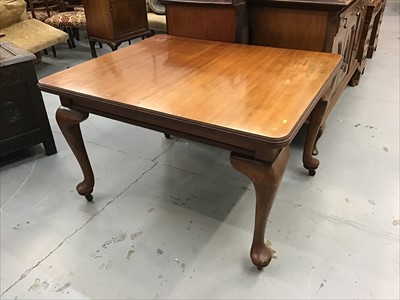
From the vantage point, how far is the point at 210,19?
1760mm

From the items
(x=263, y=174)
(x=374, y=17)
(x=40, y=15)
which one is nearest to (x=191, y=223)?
(x=263, y=174)

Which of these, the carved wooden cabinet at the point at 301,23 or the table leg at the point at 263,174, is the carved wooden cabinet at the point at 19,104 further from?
the table leg at the point at 263,174

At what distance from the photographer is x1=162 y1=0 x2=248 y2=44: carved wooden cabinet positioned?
5.60 ft

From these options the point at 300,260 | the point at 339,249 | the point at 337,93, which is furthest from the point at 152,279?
the point at 337,93

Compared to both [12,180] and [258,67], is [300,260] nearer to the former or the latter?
[258,67]

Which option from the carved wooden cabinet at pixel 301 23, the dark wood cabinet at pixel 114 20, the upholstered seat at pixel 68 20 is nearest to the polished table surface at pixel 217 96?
the carved wooden cabinet at pixel 301 23

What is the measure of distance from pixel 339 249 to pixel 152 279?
30.4 inches

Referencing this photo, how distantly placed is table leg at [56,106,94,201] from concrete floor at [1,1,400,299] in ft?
0.30

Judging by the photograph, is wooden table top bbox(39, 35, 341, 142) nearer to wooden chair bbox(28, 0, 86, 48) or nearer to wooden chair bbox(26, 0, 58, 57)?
wooden chair bbox(28, 0, 86, 48)

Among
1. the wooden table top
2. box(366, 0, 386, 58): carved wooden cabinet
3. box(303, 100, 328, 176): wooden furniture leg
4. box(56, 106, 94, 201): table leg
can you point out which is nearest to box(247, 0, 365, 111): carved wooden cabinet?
the wooden table top

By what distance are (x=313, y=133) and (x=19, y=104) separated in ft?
5.15

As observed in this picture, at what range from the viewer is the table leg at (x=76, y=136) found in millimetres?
1411

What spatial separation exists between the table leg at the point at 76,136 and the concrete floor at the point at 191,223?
0.09 meters

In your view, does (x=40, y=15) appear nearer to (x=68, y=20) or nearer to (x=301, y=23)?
(x=68, y=20)
